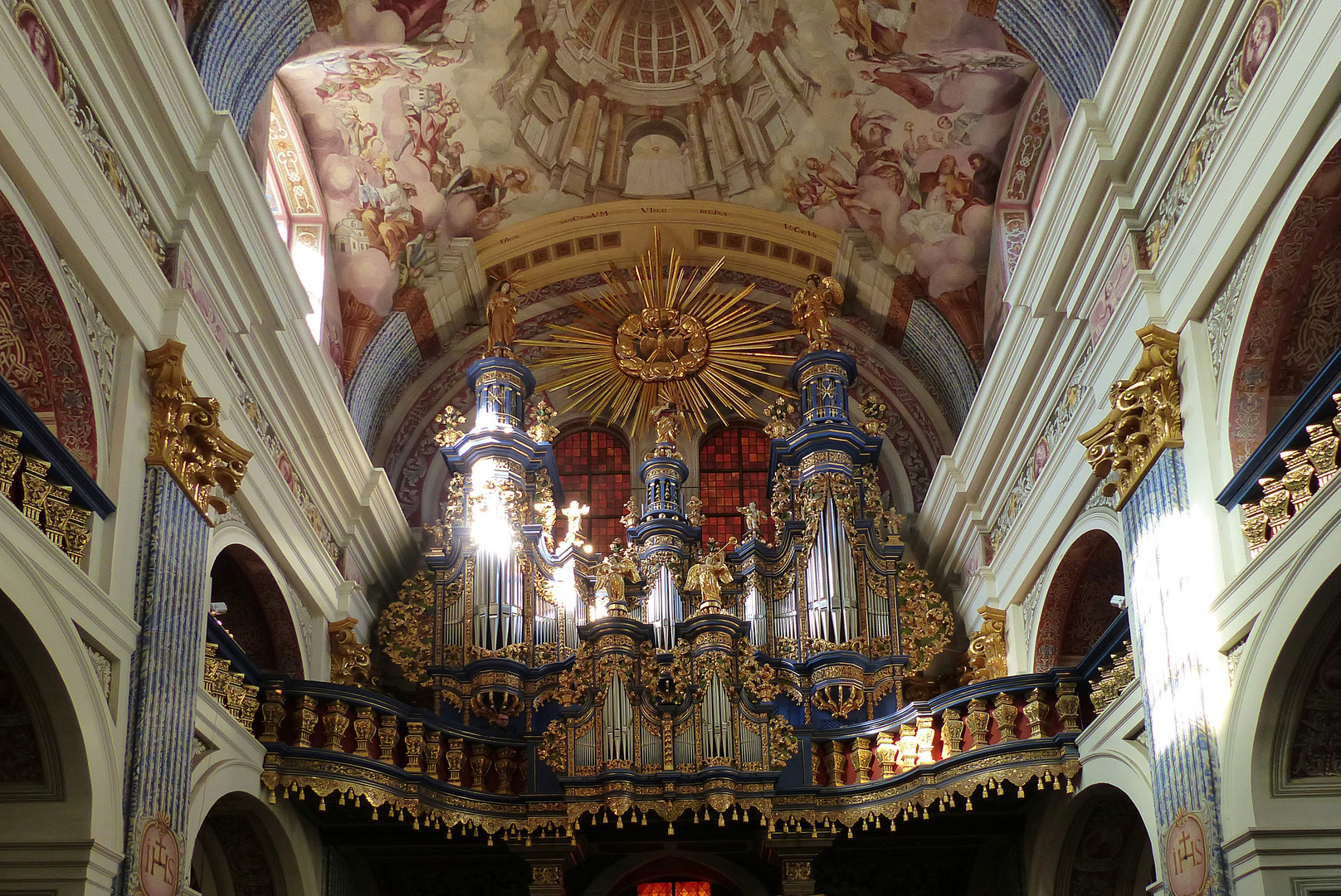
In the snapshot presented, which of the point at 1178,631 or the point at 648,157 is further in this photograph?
the point at 648,157

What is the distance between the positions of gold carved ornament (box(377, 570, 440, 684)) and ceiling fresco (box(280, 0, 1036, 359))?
10.9ft

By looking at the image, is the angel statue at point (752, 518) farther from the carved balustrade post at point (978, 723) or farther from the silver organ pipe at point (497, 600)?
the carved balustrade post at point (978, 723)

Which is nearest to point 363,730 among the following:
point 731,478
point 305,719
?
point 305,719

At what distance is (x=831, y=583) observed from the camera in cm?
Result: 1566

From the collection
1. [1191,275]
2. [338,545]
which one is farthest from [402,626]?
[1191,275]

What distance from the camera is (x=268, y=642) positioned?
551 inches

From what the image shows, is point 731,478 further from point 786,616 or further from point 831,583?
point 831,583

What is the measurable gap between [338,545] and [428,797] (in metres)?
3.60

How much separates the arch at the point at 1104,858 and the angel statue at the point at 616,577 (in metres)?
4.68

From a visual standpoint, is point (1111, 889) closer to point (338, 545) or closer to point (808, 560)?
point (808, 560)

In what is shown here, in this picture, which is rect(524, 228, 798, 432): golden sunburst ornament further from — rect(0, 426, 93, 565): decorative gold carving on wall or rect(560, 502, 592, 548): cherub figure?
rect(0, 426, 93, 565): decorative gold carving on wall

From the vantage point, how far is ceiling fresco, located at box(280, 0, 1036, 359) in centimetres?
1544

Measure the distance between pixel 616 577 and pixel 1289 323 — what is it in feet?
24.9

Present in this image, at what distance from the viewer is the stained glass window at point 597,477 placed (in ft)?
62.1
